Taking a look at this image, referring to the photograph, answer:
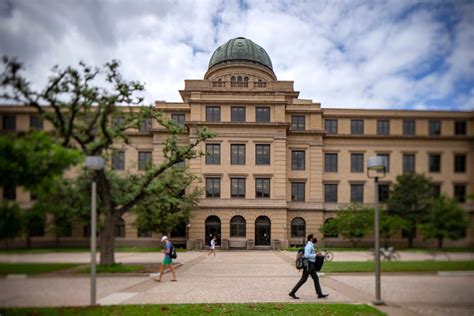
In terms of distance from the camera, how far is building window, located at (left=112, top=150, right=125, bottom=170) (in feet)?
19.6

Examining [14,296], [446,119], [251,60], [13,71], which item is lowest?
[14,296]

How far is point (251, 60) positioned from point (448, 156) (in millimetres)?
39228

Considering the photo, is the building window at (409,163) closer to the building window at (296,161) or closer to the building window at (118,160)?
the building window at (118,160)

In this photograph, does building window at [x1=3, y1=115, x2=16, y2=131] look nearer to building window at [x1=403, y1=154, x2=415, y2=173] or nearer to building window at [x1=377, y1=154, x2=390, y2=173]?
building window at [x1=377, y1=154, x2=390, y2=173]

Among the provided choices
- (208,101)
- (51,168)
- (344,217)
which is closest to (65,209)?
(51,168)

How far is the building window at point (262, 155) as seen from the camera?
29.7 meters

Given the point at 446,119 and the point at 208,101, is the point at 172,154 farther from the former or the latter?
the point at 208,101

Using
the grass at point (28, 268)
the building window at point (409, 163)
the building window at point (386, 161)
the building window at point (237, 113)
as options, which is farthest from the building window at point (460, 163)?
the building window at point (237, 113)

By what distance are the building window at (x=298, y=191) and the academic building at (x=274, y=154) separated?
0.10m

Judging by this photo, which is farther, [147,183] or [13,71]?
[147,183]

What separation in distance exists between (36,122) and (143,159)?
2.77m

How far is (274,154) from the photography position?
29.8 meters

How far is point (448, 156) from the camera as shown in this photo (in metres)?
3.91

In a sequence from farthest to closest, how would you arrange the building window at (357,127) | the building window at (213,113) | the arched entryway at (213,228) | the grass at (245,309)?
the arched entryway at (213,228) → the building window at (213,113) → the grass at (245,309) → the building window at (357,127)
